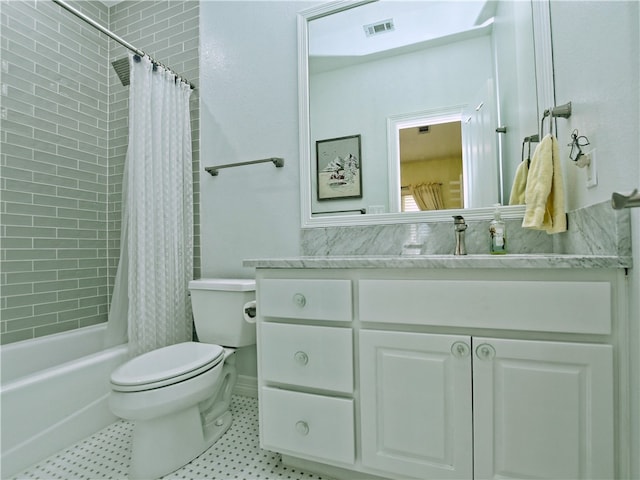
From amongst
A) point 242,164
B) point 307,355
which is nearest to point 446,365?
point 307,355

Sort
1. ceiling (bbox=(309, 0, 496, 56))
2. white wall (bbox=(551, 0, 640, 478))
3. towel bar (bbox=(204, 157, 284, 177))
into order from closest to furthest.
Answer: white wall (bbox=(551, 0, 640, 478)), ceiling (bbox=(309, 0, 496, 56)), towel bar (bbox=(204, 157, 284, 177))

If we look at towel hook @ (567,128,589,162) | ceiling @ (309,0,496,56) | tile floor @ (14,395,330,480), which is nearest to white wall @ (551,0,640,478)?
towel hook @ (567,128,589,162)

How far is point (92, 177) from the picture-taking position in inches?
85.6

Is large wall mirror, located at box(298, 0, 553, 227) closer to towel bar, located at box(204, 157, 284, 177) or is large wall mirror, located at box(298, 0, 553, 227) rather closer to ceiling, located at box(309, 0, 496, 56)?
ceiling, located at box(309, 0, 496, 56)

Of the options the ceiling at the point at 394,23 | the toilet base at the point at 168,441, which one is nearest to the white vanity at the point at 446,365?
the toilet base at the point at 168,441

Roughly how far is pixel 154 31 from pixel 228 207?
1.49m

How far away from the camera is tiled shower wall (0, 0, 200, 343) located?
177 centimetres

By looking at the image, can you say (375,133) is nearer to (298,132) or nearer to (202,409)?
(298,132)

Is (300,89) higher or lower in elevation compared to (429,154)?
higher

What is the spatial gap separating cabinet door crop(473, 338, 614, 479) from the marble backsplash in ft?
0.97

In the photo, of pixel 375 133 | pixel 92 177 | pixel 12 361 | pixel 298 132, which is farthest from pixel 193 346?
pixel 92 177

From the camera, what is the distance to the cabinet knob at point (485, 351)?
87cm

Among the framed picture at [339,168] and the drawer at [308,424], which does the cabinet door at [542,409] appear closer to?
the drawer at [308,424]

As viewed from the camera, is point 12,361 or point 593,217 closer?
point 593,217
